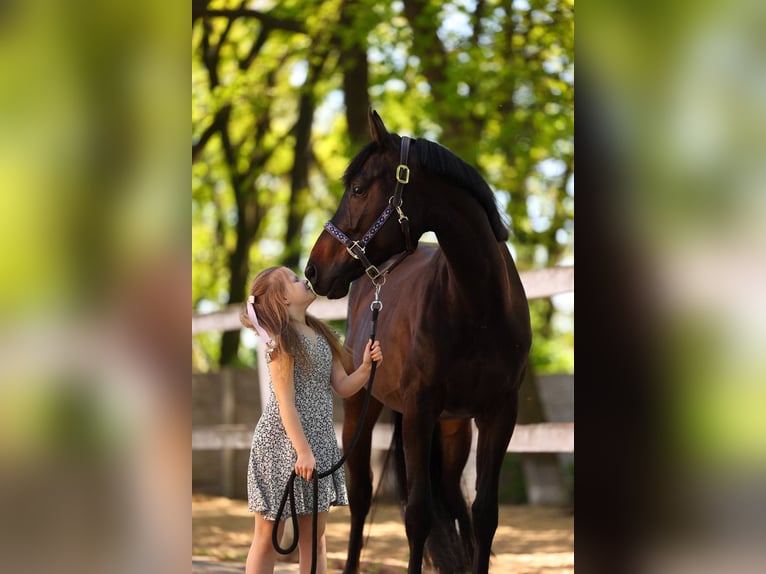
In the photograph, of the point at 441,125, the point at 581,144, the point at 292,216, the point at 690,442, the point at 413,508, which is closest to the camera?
the point at 690,442

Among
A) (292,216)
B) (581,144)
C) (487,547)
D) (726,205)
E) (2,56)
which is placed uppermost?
(292,216)

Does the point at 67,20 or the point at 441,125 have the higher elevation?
the point at 441,125

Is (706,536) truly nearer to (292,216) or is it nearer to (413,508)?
(413,508)

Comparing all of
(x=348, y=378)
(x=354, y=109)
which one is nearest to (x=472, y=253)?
(x=348, y=378)

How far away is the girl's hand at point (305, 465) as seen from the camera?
2.95 m

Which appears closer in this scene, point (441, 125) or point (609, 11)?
point (609, 11)

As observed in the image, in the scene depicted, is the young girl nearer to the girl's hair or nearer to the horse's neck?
the girl's hair

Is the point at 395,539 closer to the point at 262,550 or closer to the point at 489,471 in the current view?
the point at 489,471

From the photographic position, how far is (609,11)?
67.6 inches

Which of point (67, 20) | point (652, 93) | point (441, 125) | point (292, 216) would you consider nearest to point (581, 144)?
point (652, 93)

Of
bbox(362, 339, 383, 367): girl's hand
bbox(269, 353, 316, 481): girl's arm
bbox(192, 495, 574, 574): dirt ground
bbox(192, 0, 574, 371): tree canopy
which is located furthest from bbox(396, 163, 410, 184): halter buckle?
bbox(192, 0, 574, 371): tree canopy

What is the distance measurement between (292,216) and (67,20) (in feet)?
21.4

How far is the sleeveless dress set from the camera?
A: 3.11m

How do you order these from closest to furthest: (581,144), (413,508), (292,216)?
(581,144), (413,508), (292,216)
